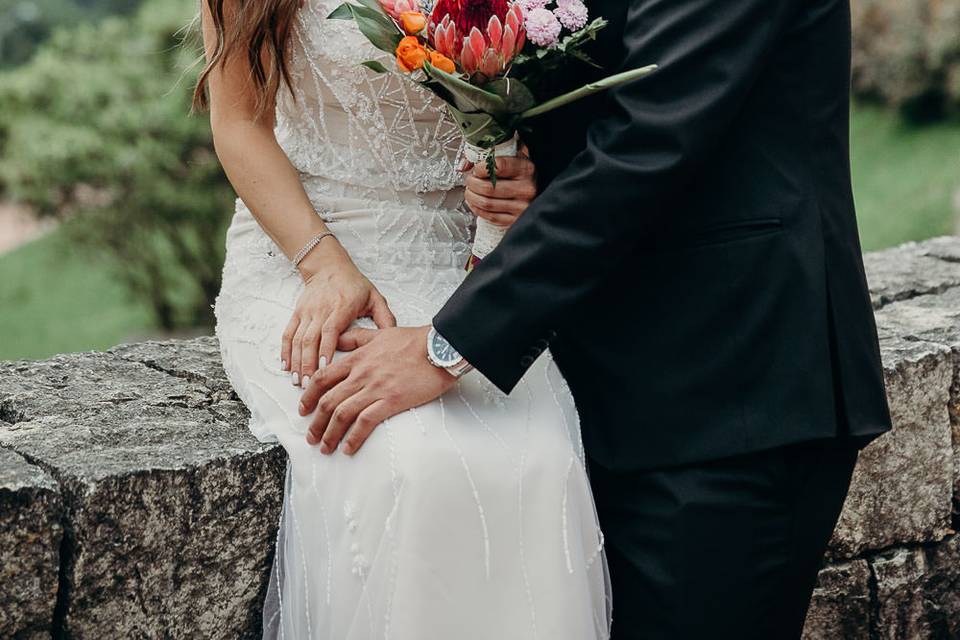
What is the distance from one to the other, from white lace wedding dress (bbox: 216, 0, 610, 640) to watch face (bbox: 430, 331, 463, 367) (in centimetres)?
8

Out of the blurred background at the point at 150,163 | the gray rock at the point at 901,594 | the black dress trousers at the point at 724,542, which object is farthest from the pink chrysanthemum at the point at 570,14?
the blurred background at the point at 150,163

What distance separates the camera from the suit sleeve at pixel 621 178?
75.4 inches

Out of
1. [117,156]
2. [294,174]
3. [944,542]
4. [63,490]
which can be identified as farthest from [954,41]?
[63,490]

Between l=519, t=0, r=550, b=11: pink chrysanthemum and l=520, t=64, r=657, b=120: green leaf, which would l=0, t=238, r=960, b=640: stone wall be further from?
l=519, t=0, r=550, b=11: pink chrysanthemum

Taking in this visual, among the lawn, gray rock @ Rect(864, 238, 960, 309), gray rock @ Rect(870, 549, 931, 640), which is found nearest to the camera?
gray rock @ Rect(870, 549, 931, 640)

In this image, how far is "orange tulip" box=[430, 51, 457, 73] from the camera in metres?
1.96

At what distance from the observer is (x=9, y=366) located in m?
2.70

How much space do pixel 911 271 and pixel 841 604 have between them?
133 cm

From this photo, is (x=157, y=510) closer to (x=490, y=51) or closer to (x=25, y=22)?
(x=490, y=51)

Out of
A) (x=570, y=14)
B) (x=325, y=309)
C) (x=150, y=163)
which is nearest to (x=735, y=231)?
(x=570, y=14)

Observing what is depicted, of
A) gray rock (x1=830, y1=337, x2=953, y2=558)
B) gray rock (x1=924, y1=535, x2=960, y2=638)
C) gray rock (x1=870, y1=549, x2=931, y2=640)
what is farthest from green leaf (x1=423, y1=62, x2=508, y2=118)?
gray rock (x1=924, y1=535, x2=960, y2=638)

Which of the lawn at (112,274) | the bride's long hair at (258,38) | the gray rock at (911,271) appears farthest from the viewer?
the lawn at (112,274)

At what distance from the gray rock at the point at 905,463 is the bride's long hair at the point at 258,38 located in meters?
1.60

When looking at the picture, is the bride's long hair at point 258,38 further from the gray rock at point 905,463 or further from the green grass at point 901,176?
the green grass at point 901,176
